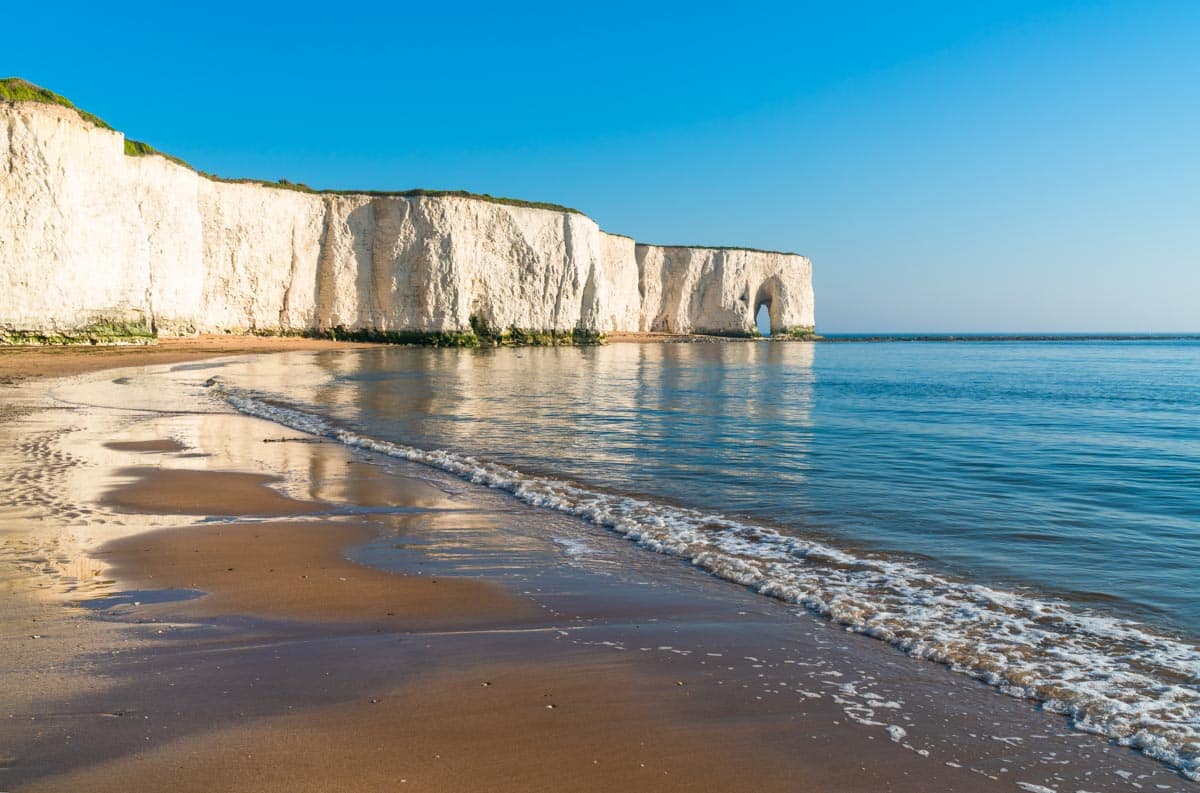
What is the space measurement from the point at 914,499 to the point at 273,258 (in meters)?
42.1

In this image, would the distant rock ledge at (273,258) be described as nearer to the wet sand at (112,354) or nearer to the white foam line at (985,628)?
the wet sand at (112,354)

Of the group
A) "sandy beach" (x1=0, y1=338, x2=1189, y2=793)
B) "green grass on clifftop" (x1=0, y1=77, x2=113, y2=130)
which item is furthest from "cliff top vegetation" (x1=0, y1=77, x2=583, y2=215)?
"sandy beach" (x1=0, y1=338, x2=1189, y2=793)

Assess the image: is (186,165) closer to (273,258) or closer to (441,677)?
(273,258)

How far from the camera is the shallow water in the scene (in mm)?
4039

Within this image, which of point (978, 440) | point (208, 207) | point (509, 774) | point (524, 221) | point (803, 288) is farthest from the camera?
point (803, 288)

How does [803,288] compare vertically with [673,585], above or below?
above

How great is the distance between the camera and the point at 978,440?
12.7 m

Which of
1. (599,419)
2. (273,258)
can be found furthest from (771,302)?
(599,419)

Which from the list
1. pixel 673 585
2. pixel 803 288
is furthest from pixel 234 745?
pixel 803 288

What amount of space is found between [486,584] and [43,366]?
2203 centimetres

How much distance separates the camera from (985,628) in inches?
170

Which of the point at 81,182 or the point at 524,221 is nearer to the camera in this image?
the point at 81,182

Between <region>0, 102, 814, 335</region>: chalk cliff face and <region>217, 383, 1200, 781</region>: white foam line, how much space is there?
28151mm

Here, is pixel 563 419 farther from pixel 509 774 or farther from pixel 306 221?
pixel 306 221
